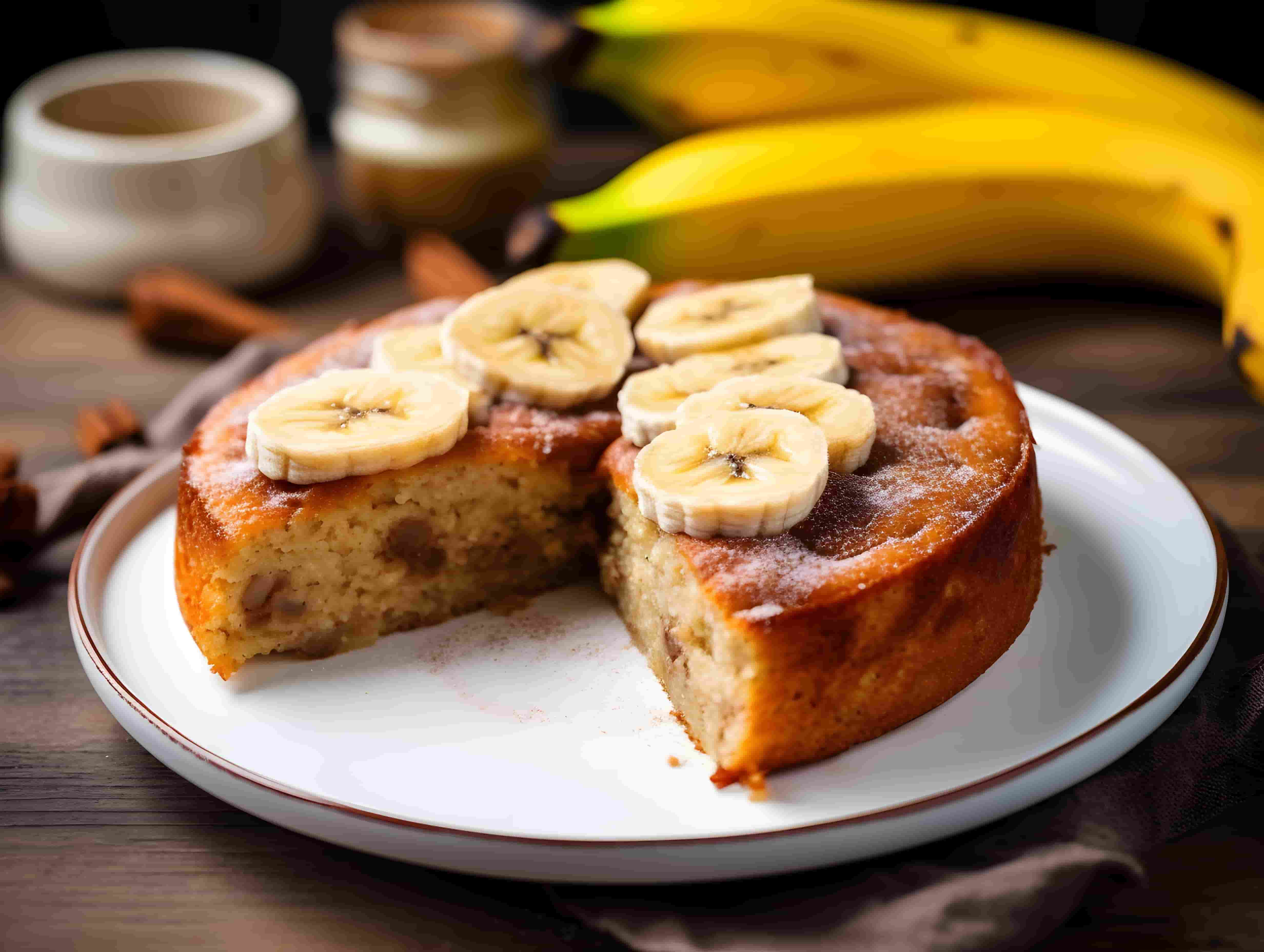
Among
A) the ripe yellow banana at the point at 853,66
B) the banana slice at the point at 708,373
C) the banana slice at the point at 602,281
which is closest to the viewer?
the banana slice at the point at 708,373

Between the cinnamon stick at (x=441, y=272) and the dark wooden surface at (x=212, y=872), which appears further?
the cinnamon stick at (x=441, y=272)

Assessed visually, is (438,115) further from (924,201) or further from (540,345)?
(540,345)

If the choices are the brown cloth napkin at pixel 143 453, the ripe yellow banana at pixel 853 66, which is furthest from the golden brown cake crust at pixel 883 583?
the ripe yellow banana at pixel 853 66

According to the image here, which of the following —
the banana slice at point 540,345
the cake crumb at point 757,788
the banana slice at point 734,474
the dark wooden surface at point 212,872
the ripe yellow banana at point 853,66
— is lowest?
the dark wooden surface at point 212,872

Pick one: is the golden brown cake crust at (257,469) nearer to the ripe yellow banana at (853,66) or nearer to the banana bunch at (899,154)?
the banana bunch at (899,154)

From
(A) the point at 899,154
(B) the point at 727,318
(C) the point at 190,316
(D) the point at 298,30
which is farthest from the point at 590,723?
(D) the point at 298,30

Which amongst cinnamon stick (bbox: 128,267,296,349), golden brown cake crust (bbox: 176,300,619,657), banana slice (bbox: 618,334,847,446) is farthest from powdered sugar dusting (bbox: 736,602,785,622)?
cinnamon stick (bbox: 128,267,296,349)

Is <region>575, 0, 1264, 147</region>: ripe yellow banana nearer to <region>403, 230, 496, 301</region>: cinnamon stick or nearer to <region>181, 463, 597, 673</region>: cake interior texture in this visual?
<region>403, 230, 496, 301</region>: cinnamon stick
